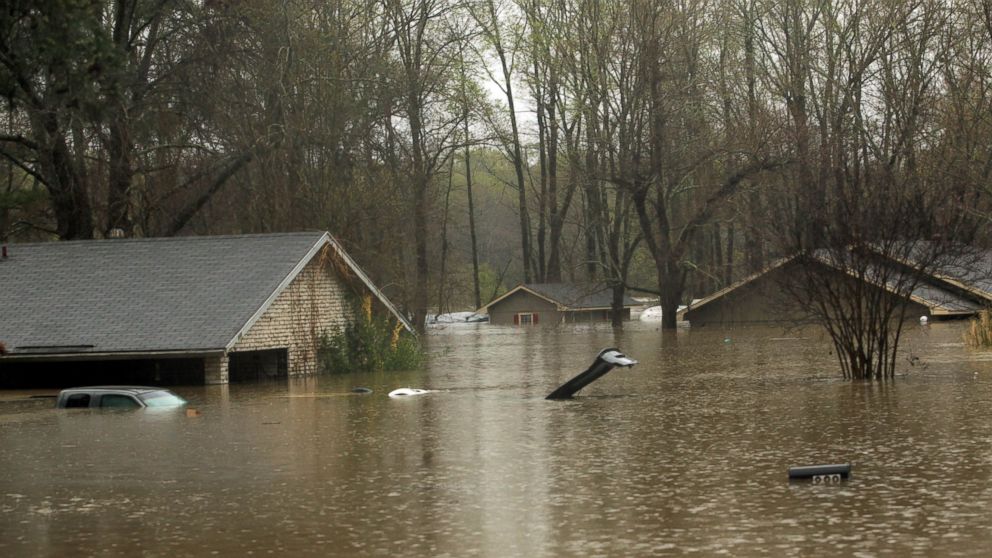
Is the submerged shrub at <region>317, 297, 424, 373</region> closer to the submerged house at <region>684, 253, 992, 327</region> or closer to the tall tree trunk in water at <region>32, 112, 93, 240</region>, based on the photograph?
the tall tree trunk in water at <region>32, 112, 93, 240</region>

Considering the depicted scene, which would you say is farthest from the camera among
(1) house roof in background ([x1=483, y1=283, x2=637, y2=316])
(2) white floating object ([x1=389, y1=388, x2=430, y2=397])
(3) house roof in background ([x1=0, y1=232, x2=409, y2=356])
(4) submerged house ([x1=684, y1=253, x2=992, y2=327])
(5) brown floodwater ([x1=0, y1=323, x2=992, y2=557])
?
(1) house roof in background ([x1=483, y1=283, x2=637, y2=316])

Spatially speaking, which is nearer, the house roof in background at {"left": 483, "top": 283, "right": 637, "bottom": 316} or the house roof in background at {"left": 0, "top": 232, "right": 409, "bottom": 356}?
the house roof in background at {"left": 0, "top": 232, "right": 409, "bottom": 356}

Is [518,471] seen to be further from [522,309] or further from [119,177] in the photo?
[522,309]

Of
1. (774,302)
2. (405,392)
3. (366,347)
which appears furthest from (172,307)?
(774,302)

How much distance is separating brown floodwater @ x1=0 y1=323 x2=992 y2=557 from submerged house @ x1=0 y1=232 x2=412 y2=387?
212cm

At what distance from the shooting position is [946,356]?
3628 centimetres

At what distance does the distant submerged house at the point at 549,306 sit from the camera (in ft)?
283

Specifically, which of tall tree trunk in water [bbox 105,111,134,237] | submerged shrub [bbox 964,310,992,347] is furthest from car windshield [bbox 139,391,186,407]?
submerged shrub [bbox 964,310,992,347]

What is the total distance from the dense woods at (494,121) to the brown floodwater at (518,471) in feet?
15.0

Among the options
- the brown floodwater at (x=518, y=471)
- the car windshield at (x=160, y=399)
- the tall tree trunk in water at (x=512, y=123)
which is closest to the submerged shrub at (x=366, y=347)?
the brown floodwater at (x=518, y=471)

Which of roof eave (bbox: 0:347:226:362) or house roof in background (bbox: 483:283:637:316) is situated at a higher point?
house roof in background (bbox: 483:283:637:316)

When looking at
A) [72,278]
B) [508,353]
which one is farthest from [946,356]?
[72,278]

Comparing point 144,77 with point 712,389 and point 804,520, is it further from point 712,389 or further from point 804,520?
point 804,520

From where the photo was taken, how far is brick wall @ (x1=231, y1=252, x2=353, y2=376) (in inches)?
1351
